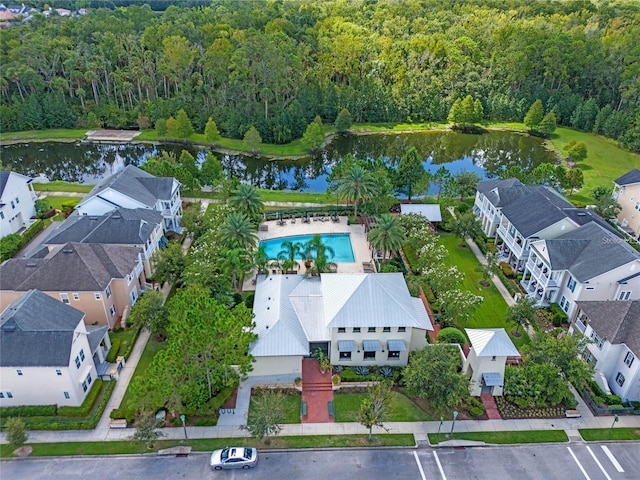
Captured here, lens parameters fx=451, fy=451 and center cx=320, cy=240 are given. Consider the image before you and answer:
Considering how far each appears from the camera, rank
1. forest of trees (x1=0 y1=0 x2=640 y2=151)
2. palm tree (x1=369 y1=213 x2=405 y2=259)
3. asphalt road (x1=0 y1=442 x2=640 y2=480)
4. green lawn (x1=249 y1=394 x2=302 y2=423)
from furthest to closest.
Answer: forest of trees (x1=0 y1=0 x2=640 y2=151) → palm tree (x1=369 y1=213 x2=405 y2=259) → green lawn (x1=249 y1=394 x2=302 y2=423) → asphalt road (x1=0 y1=442 x2=640 y2=480)

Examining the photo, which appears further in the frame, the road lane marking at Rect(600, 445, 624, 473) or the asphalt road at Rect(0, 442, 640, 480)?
the road lane marking at Rect(600, 445, 624, 473)

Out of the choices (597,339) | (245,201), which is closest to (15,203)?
(245,201)

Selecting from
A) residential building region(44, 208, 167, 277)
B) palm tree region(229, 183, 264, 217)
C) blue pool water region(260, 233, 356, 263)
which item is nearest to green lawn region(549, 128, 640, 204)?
blue pool water region(260, 233, 356, 263)

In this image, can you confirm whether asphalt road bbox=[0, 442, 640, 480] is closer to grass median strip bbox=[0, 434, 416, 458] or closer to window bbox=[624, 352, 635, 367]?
grass median strip bbox=[0, 434, 416, 458]

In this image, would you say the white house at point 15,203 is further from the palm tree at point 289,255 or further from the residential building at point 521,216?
the residential building at point 521,216

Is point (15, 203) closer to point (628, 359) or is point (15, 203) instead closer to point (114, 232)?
point (114, 232)

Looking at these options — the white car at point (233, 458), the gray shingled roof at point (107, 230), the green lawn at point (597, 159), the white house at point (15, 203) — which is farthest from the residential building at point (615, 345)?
the white house at point (15, 203)

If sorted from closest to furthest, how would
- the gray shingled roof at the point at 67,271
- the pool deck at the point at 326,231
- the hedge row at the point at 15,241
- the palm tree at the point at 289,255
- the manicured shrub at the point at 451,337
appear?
the gray shingled roof at the point at 67,271, the manicured shrub at the point at 451,337, the palm tree at the point at 289,255, the hedge row at the point at 15,241, the pool deck at the point at 326,231
